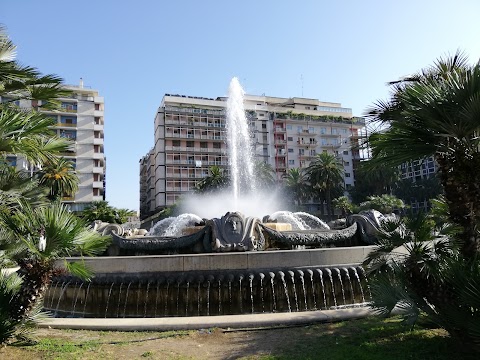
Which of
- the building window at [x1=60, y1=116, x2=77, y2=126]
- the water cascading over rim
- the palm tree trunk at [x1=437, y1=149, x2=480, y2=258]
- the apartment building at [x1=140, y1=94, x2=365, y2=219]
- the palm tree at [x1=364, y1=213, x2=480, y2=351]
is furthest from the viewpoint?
the apartment building at [x1=140, y1=94, x2=365, y2=219]

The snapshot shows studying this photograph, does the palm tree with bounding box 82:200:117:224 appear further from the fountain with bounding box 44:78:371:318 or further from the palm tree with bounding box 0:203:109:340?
the palm tree with bounding box 0:203:109:340

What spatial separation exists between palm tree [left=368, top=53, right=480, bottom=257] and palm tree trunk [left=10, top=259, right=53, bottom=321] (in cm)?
574

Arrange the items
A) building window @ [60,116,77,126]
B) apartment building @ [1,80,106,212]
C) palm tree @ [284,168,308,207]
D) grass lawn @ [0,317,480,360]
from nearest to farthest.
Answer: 1. grass lawn @ [0,317,480,360]
2. apartment building @ [1,80,106,212]
3. building window @ [60,116,77,126]
4. palm tree @ [284,168,308,207]

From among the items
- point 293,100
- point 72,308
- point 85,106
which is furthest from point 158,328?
point 293,100

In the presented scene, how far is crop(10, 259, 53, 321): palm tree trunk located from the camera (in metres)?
5.58

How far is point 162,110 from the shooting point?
7775 cm

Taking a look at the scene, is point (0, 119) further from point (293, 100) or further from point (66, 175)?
point (293, 100)

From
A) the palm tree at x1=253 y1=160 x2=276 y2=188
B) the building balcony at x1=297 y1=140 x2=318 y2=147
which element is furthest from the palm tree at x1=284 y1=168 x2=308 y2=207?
the building balcony at x1=297 y1=140 x2=318 y2=147

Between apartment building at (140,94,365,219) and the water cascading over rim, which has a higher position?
apartment building at (140,94,365,219)

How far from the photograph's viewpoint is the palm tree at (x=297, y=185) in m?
72.2

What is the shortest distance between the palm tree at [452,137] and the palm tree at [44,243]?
517 cm

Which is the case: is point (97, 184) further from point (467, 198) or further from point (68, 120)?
point (467, 198)

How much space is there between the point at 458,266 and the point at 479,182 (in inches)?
62.2

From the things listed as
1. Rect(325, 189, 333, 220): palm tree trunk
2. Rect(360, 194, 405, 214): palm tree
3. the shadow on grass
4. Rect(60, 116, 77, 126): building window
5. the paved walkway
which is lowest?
the shadow on grass
